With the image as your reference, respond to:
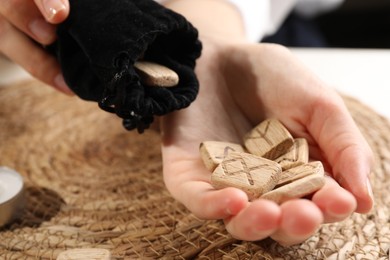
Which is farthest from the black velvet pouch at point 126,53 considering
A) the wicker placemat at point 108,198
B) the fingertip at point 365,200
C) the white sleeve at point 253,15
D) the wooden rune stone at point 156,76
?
the white sleeve at point 253,15

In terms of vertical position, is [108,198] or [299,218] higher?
[299,218]

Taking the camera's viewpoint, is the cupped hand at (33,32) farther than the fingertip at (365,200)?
Yes

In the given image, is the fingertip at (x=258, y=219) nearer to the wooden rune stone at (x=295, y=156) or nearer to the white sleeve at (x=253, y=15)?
the wooden rune stone at (x=295, y=156)

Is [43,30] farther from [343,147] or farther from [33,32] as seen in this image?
[343,147]

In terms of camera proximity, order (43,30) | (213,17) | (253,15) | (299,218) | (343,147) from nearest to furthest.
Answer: (299,218) < (343,147) < (43,30) < (213,17) < (253,15)

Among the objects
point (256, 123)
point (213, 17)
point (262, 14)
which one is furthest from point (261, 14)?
point (256, 123)

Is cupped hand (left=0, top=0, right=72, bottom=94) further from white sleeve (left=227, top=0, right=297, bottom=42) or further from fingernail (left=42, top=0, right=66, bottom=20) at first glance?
white sleeve (left=227, top=0, right=297, bottom=42)

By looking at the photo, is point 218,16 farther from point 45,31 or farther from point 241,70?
point 45,31
